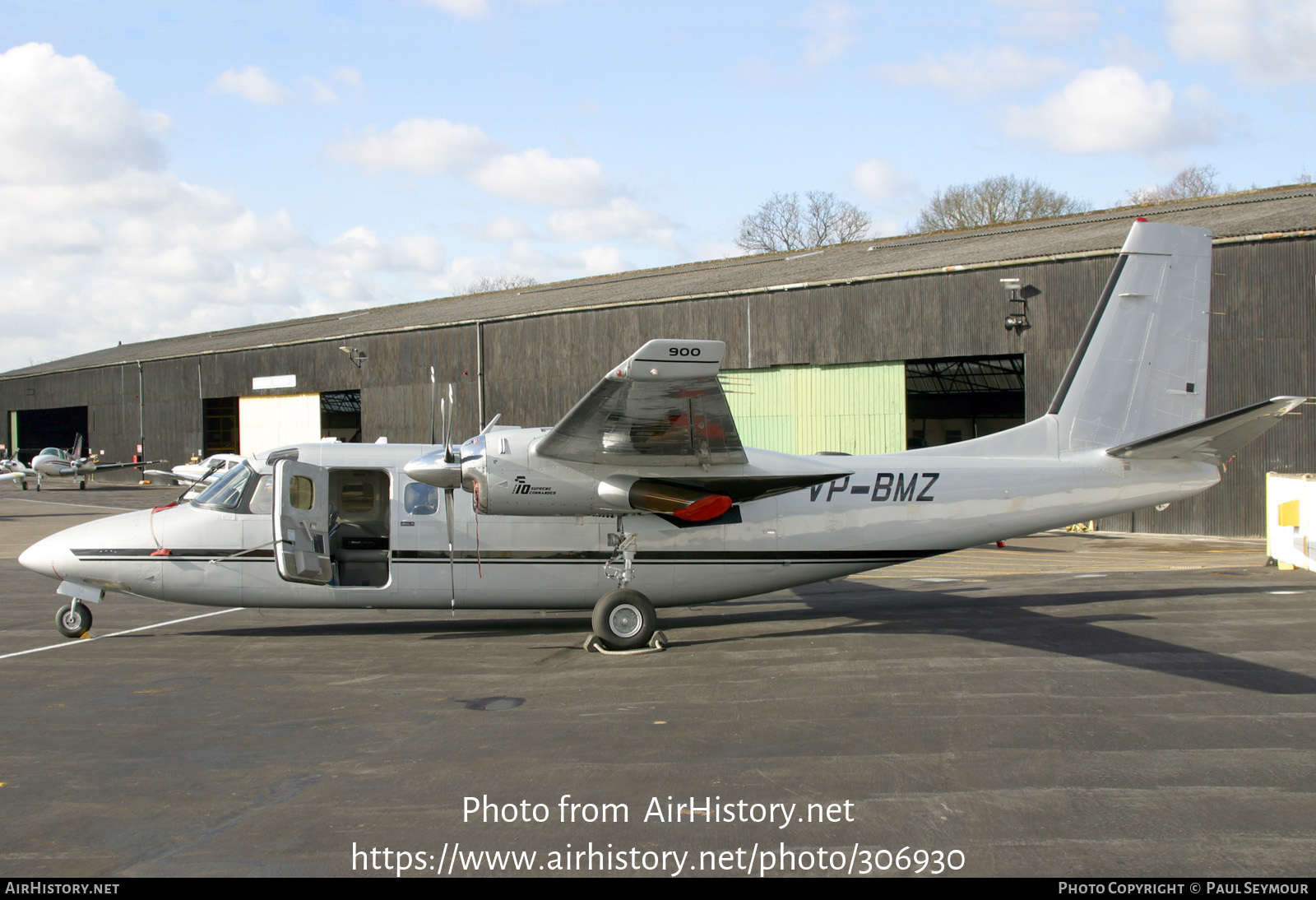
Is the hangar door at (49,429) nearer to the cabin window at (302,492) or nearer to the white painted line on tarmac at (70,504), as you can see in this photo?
the white painted line on tarmac at (70,504)

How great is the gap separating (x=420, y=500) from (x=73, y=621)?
4702 mm

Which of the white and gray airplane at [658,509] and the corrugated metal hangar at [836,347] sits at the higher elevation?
the corrugated metal hangar at [836,347]

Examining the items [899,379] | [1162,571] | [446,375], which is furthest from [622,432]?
[446,375]

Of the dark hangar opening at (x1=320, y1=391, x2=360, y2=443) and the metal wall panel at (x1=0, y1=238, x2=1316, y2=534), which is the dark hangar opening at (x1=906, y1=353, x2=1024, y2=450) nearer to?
the metal wall panel at (x1=0, y1=238, x2=1316, y2=534)

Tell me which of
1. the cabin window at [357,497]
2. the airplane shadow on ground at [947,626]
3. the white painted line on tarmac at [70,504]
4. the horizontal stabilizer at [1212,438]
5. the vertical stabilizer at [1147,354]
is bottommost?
the white painted line on tarmac at [70,504]

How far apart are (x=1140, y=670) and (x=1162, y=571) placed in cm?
865

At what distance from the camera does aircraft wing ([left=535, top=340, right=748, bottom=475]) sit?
853 centimetres

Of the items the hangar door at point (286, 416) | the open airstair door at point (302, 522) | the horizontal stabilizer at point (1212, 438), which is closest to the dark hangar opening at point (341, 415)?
the hangar door at point (286, 416)

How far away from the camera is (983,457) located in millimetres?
12344

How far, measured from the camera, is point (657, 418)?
9.84 metres

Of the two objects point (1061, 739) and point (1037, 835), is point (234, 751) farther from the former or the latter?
point (1061, 739)

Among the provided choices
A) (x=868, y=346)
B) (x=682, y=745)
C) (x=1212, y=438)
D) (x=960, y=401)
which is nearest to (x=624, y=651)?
(x=682, y=745)

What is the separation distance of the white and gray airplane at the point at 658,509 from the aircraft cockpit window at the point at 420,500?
2 centimetres

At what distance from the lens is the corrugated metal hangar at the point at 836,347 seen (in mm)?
23547
